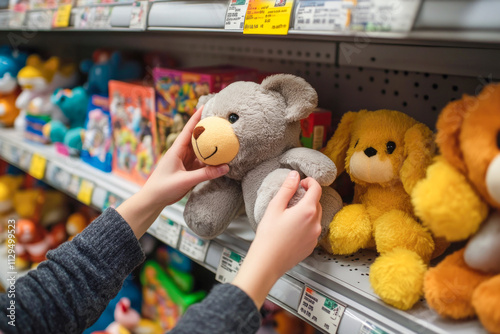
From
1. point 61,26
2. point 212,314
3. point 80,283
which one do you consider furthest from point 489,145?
point 61,26

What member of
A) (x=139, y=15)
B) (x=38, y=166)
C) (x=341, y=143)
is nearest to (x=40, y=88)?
(x=38, y=166)

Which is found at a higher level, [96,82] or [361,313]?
[96,82]

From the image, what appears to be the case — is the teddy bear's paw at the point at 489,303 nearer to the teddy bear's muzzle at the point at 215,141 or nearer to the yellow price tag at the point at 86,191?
the teddy bear's muzzle at the point at 215,141

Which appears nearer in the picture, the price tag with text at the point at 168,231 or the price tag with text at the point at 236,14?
the price tag with text at the point at 236,14

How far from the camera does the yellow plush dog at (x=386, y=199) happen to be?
59cm

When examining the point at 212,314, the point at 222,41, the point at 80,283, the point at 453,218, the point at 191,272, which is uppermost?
the point at 222,41

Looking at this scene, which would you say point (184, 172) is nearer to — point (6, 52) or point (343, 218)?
point (343, 218)

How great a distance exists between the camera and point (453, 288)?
1.73ft

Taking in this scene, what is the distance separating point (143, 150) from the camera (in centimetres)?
115

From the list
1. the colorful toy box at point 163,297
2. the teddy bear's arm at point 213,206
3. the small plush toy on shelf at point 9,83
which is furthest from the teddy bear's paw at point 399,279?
the small plush toy on shelf at point 9,83

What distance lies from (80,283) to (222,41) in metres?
0.86

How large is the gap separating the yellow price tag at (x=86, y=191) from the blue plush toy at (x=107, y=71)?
0.40 metres

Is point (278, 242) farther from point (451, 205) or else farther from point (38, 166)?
point (38, 166)

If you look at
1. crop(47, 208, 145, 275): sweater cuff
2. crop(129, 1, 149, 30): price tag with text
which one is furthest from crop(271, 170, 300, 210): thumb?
crop(129, 1, 149, 30): price tag with text
